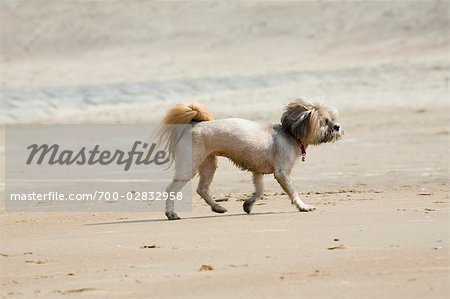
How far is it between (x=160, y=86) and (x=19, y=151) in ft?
33.7

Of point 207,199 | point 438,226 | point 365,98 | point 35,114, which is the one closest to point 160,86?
point 35,114

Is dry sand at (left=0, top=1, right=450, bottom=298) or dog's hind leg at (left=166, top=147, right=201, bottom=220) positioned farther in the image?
dog's hind leg at (left=166, top=147, right=201, bottom=220)

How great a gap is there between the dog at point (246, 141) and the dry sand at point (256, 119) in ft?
1.17

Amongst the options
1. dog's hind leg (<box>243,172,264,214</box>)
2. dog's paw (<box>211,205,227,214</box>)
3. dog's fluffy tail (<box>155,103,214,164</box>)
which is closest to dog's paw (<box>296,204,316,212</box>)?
dog's hind leg (<box>243,172,264,214</box>)

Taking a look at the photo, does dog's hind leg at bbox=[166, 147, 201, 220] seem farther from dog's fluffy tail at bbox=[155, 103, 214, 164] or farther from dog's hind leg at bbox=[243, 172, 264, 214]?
dog's hind leg at bbox=[243, 172, 264, 214]

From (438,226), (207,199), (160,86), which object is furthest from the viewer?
(160,86)

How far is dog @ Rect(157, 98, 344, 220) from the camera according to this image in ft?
34.3

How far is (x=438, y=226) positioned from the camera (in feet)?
29.0

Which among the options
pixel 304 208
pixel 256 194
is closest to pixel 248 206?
pixel 256 194

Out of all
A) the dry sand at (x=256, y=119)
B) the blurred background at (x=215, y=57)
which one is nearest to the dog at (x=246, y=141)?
the dry sand at (x=256, y=119)

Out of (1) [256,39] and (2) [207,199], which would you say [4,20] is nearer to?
(1) [256,39]

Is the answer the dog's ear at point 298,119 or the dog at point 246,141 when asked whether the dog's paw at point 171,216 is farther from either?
the dog's ear at point 298,119

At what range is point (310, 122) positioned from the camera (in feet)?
34.9

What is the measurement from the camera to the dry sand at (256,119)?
23.7ft
